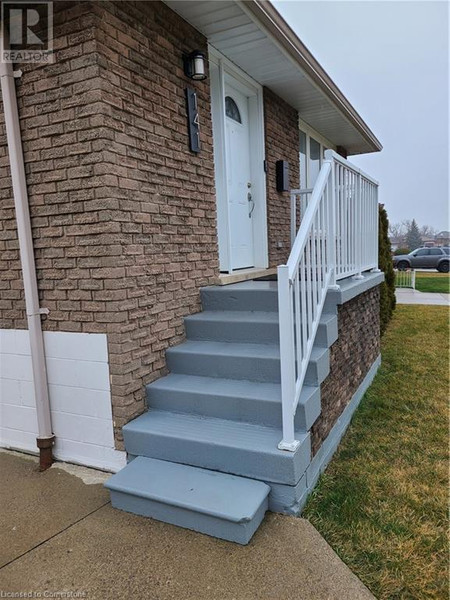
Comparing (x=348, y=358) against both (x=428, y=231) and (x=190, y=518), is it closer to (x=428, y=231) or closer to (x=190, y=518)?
(x=190, y=518)

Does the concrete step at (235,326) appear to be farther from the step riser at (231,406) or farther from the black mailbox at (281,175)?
the black mailbox at (281,175)

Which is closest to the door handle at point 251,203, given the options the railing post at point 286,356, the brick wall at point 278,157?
the brick wall at point 278,157

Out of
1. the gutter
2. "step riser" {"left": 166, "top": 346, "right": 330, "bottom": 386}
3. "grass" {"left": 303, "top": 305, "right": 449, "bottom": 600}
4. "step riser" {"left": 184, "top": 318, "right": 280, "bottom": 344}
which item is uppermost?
the gutter

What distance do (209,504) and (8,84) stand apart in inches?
113

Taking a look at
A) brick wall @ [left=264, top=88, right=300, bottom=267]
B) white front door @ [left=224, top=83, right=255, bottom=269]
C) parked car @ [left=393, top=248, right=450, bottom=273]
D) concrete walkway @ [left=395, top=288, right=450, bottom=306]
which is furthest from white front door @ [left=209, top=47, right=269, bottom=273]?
parked car @ [left=393, top=248, right=450, bottom=273]

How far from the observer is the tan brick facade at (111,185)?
104 inches

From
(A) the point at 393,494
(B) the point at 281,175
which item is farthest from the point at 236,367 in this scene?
(B) the point at 281,175

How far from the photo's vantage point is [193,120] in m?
3.46

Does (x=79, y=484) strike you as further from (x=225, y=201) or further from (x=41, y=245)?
(x=225, y=201)

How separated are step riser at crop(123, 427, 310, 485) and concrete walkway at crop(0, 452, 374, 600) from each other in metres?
0.25

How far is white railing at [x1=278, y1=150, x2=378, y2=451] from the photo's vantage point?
7.68 feet

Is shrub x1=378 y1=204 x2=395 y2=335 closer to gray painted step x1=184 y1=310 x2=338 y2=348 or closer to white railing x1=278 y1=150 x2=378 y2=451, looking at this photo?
white railing x1=278 y1=150 x2=378 y2=451

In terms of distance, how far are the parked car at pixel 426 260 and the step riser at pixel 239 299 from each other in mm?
21696

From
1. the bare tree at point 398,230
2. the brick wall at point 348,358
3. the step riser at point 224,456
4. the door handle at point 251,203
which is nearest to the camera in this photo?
the step riser at point 224,456
